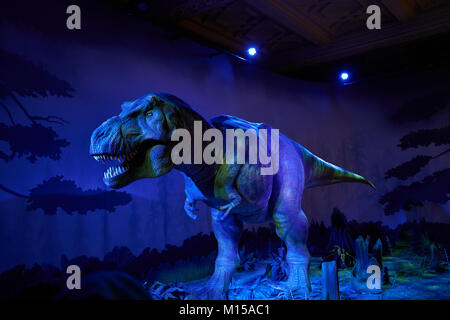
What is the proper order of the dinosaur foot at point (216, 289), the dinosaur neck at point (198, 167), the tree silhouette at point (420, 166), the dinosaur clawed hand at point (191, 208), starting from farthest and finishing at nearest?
the tree silhouette at point (420, 166), the dinosaur foot at point (216, 289), the dinosaur clawed hand at point (191, 208), the dinosaur neck at point (198, 167)

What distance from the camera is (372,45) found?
368cm

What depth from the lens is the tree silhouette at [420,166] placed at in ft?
14.4

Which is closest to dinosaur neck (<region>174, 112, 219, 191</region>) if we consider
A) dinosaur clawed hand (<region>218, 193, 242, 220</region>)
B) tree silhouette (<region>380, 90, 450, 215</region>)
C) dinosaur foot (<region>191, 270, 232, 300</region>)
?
dinosaur clawed hand (<region>218, 193, 242, 220</region>)

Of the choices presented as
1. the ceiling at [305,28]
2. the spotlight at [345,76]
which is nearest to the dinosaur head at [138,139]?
the ceiling at [305,28]

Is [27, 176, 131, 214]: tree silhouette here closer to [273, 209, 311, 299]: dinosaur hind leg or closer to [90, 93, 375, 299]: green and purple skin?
[90, 93, 375, 299]: green and purple skin

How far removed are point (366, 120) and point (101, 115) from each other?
355cm

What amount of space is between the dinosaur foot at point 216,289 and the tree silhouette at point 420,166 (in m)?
3.42

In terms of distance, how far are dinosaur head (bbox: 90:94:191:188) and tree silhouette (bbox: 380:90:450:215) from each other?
4.04 meters

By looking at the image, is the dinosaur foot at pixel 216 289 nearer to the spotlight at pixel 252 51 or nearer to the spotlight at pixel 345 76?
the spotlight at pixel 252 51

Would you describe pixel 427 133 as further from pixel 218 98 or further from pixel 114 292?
pixel 114 292

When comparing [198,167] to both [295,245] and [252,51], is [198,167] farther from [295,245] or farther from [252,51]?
[252,51]

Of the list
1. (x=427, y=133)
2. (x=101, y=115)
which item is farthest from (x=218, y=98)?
(x=427, y=133)

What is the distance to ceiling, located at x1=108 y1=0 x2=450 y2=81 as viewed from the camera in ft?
9.70

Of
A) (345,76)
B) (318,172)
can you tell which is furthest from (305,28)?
(318,172)
